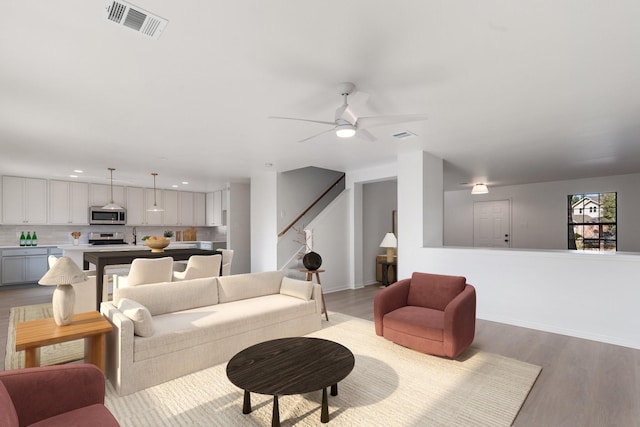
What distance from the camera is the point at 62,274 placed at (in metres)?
2.55

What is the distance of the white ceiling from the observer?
Result: 1.83m

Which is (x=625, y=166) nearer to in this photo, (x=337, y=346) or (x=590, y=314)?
(x=590, y=314)

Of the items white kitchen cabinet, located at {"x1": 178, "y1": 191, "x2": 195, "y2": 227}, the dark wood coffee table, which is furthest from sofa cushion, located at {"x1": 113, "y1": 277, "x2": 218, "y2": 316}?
white kitchen cabinet, located at {"x1": 178, "y1": 191, "x2": 195, "y2": 227}

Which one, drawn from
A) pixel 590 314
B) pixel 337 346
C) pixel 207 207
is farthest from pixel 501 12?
pixel 207 207

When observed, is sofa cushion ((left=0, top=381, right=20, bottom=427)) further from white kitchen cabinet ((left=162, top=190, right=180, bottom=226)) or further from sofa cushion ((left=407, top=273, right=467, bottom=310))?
white kitchen cabinet ((left=162, top=190, right=180, bottom=226))

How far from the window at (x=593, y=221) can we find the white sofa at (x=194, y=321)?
7.55 m

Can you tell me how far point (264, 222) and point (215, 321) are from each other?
4.26m

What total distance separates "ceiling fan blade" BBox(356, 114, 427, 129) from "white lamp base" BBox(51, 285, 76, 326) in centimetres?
281

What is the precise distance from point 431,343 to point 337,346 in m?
1.04

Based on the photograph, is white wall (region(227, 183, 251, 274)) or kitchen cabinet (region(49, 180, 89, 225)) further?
white wall (region(227, 183, 251, 274))

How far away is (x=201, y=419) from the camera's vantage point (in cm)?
220

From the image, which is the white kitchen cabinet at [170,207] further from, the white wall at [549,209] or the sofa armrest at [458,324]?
the white wall at [549,209]

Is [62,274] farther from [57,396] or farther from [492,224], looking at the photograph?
[492,224]

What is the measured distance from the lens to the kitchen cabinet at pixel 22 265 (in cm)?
684
